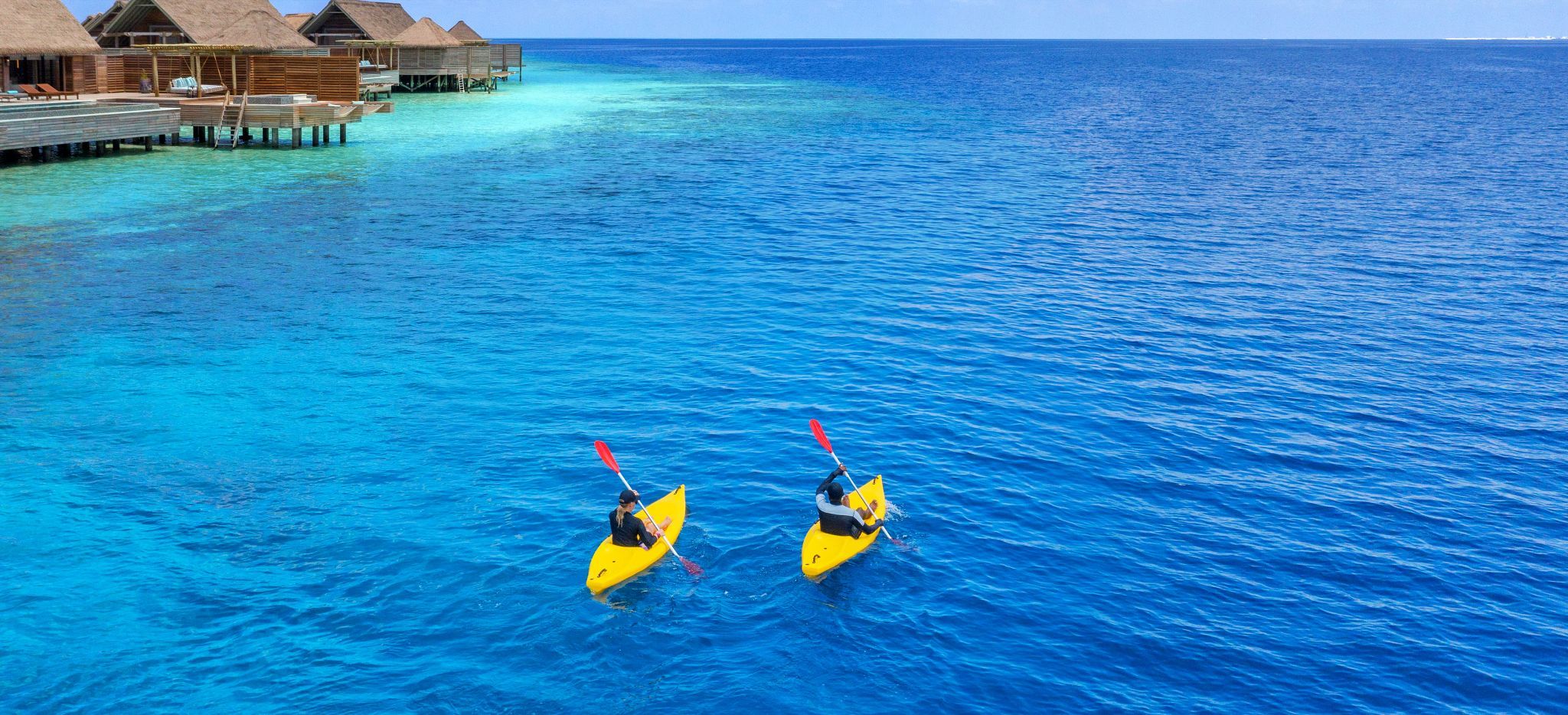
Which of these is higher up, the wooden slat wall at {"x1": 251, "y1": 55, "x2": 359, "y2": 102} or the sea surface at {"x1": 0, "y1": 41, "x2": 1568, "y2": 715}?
the wooden slat wall at {"x1": 251, "y1": 55, "x2": 359, "y2": 102}

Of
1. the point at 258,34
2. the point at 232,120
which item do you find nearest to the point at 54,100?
the point at 232,120

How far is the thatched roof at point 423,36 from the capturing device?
9207cm

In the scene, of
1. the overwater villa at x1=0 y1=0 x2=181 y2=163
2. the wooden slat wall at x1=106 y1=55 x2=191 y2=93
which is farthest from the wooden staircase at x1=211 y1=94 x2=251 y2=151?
the wooden slat wall at x1=106 y1=55 x2=191 y2=93

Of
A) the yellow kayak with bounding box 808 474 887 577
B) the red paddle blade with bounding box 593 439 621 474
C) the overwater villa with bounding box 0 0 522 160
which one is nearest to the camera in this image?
the yellow kayak with bounding box 808 474 887 577

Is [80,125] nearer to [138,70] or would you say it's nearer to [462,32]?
A: [138,70]

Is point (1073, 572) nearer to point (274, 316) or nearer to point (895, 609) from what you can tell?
point (895, 609)

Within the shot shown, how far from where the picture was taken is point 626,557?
54.6ft

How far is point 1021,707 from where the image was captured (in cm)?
1419

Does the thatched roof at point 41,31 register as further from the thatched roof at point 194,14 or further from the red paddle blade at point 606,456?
the red paddle blade at point 606,456

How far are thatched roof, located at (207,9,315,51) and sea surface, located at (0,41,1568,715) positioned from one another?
10.2 m

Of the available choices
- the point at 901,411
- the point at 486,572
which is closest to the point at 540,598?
the point at 486,572

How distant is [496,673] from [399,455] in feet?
24.4

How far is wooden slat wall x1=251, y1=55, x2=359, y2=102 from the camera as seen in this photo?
64062 mm

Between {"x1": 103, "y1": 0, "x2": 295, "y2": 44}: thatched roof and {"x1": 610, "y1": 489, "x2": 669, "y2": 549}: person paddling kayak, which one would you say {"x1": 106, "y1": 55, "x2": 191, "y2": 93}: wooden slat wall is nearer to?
{"x1": 103, "y1": 0, "x2": 295, "y2": 44}: thatched roof
